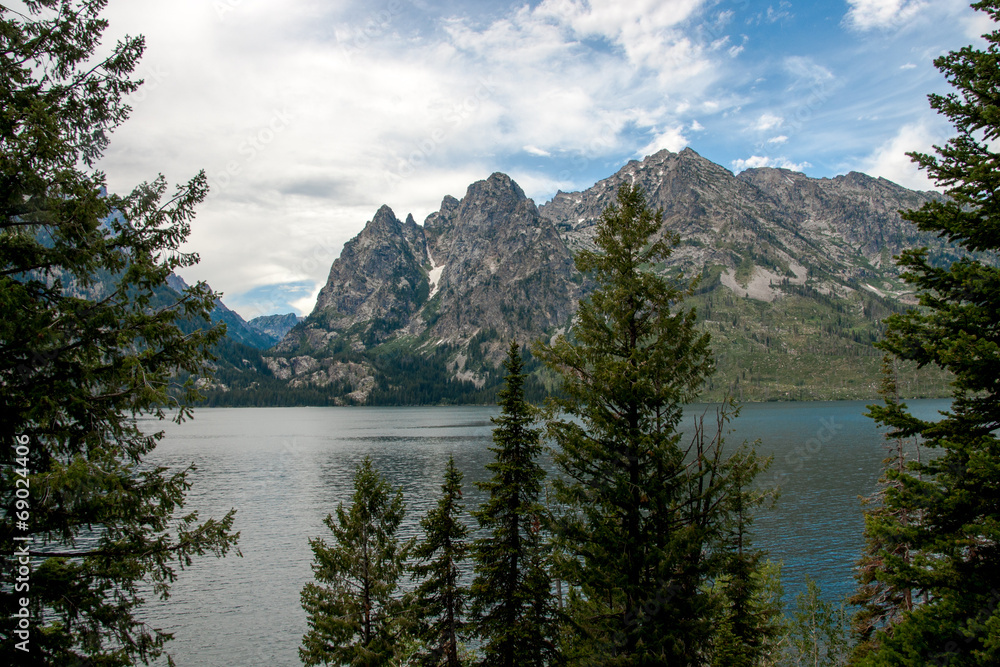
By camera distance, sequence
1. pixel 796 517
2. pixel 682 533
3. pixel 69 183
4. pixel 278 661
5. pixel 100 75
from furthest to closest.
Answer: pixel 796 517
pixel 278 661
pixel 682 533
pixel 100 75
pixel 69 183

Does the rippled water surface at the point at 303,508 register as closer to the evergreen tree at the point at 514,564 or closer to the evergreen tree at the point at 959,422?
the evergreen tree at the point at 514,564

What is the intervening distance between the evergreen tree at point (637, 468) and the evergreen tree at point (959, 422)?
4248 millimetres

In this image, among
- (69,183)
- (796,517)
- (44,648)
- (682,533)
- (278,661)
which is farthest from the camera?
(796,517)

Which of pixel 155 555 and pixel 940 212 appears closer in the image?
pixel 155 555

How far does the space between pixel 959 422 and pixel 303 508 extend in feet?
277

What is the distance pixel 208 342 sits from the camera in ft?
36.0

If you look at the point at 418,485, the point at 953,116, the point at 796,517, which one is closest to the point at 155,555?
the point at 953,116

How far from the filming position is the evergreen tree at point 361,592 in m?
22.3

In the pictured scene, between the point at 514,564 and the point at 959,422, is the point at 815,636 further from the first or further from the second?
the point at 959,422

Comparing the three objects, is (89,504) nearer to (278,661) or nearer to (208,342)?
(208,342)

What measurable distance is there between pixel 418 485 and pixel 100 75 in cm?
9008

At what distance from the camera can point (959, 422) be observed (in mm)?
10555

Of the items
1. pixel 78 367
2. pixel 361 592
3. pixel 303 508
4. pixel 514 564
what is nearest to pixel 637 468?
pixel 514 564

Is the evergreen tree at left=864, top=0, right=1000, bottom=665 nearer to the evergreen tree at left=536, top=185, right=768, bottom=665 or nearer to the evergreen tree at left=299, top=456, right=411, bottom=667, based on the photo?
the evergreen tree at left=536, top=185, right=768, bottom=665
